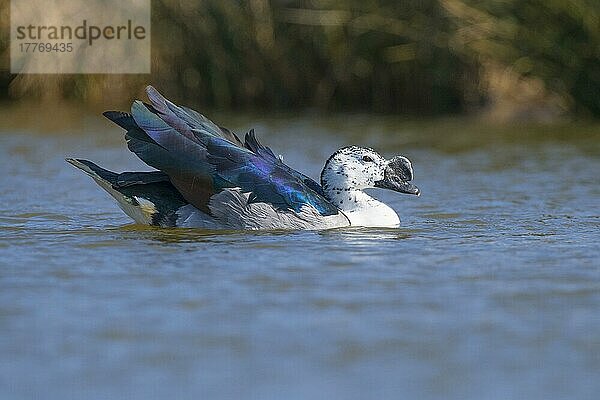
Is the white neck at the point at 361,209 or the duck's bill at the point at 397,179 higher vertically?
the duck's bill at the point at 397,179

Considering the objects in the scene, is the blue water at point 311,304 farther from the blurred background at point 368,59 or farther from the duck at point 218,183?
the blurred background at point 368,59

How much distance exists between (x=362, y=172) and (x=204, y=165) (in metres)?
1.07

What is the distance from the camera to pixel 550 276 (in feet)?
22.7

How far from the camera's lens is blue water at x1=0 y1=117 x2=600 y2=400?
200 inches

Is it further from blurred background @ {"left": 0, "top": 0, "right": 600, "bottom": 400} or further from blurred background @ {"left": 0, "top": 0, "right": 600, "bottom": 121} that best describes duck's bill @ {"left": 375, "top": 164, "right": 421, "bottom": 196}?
blurred background @ {"left": 0, "top": 0, "right": 600, "bottom": 121}

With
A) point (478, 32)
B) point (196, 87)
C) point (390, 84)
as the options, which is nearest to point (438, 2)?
point (478, 32)

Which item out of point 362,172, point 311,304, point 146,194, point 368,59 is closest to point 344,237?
point 362,172

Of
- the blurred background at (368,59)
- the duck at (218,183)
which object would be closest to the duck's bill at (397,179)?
the duck at (218,183)

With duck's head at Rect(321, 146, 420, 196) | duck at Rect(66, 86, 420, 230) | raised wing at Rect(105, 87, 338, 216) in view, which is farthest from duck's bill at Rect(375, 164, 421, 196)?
raised wing at Rect(105, 87, 338, 216)

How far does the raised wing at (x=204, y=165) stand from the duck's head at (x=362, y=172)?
0.31 metres

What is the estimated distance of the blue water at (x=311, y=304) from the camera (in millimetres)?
5078

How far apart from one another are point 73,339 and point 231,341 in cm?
66

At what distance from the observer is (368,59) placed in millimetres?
16875

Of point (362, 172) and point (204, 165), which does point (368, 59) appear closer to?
point (362, 172)
